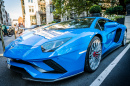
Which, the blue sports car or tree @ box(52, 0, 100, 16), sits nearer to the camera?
the blue sports car

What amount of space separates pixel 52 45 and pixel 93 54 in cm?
84

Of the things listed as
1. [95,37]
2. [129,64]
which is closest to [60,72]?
[95,37]

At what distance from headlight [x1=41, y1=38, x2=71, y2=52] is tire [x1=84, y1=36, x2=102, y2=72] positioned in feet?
1.60

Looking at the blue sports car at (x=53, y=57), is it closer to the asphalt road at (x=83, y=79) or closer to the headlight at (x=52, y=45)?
the headlight at (x=52, y=45)

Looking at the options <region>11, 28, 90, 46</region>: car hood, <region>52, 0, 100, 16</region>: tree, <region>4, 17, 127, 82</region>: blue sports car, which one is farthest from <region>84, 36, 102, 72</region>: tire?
<region>52, 0, 100, 16</region>: tree

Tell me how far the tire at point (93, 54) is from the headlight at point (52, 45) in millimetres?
488

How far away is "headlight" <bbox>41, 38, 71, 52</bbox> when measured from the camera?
5.08 feet

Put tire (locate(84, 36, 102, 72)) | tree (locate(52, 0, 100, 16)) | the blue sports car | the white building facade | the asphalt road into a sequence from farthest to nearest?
the white building facade, tree (locate(52, 0, 100, 16)), tire (locate(84, 36, 102, 72)), the asphalt road, the blue sports car

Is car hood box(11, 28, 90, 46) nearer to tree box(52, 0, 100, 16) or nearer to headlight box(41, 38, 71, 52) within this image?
headlight box(41, 38, 71, 52)

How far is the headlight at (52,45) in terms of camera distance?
1548 millimetres

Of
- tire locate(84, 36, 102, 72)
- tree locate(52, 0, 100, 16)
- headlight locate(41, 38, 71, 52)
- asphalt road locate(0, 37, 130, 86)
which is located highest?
tree locate(52, 0, 100, 16)

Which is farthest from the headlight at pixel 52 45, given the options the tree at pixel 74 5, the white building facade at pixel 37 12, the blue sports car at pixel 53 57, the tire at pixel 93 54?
the white building facade at pixel 37 12

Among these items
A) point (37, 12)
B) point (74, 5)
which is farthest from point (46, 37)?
point (37, 12)

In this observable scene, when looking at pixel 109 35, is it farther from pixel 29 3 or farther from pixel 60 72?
pixel 29 3
